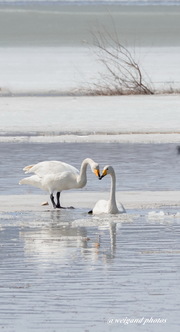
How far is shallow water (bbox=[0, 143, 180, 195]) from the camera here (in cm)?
1337

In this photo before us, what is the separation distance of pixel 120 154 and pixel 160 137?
6.24 feet

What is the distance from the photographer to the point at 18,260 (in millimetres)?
8891

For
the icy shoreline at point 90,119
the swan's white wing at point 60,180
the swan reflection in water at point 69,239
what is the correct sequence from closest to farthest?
the swan reflection in water at point 69,239, the swan's white wing at point 60,180, the icy shoreline at point 90,119

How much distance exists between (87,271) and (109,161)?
23.9 ft

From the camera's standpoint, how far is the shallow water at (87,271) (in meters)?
7.16

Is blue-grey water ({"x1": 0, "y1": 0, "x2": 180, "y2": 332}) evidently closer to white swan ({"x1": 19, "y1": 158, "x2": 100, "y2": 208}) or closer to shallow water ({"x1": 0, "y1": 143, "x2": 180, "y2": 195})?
shallow water ({"x1": 0, "y1": 143, "x2": 180, "y2": 195})

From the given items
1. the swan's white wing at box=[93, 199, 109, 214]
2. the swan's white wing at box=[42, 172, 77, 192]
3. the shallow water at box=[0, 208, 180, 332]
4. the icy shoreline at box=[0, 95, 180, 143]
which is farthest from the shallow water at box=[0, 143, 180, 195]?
the shallow water at box=[0, 208, 180, 332]

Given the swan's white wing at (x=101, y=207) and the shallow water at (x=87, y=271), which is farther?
the swan's white wing at (x=101, y=207)

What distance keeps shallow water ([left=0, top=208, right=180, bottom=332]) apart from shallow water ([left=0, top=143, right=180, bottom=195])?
75.5 inches

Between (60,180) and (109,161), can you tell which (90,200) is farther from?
(109,161)

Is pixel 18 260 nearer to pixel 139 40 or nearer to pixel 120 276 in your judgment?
pixel 120 276

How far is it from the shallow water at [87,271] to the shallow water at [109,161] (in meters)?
1.92

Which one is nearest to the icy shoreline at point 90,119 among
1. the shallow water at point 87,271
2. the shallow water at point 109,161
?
the shallow water at point 109,161

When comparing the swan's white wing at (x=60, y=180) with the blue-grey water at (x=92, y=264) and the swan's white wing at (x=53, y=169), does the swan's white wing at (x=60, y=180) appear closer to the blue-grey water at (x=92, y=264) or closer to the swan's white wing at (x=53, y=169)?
the swan's white wing at (x=53, y=169)
